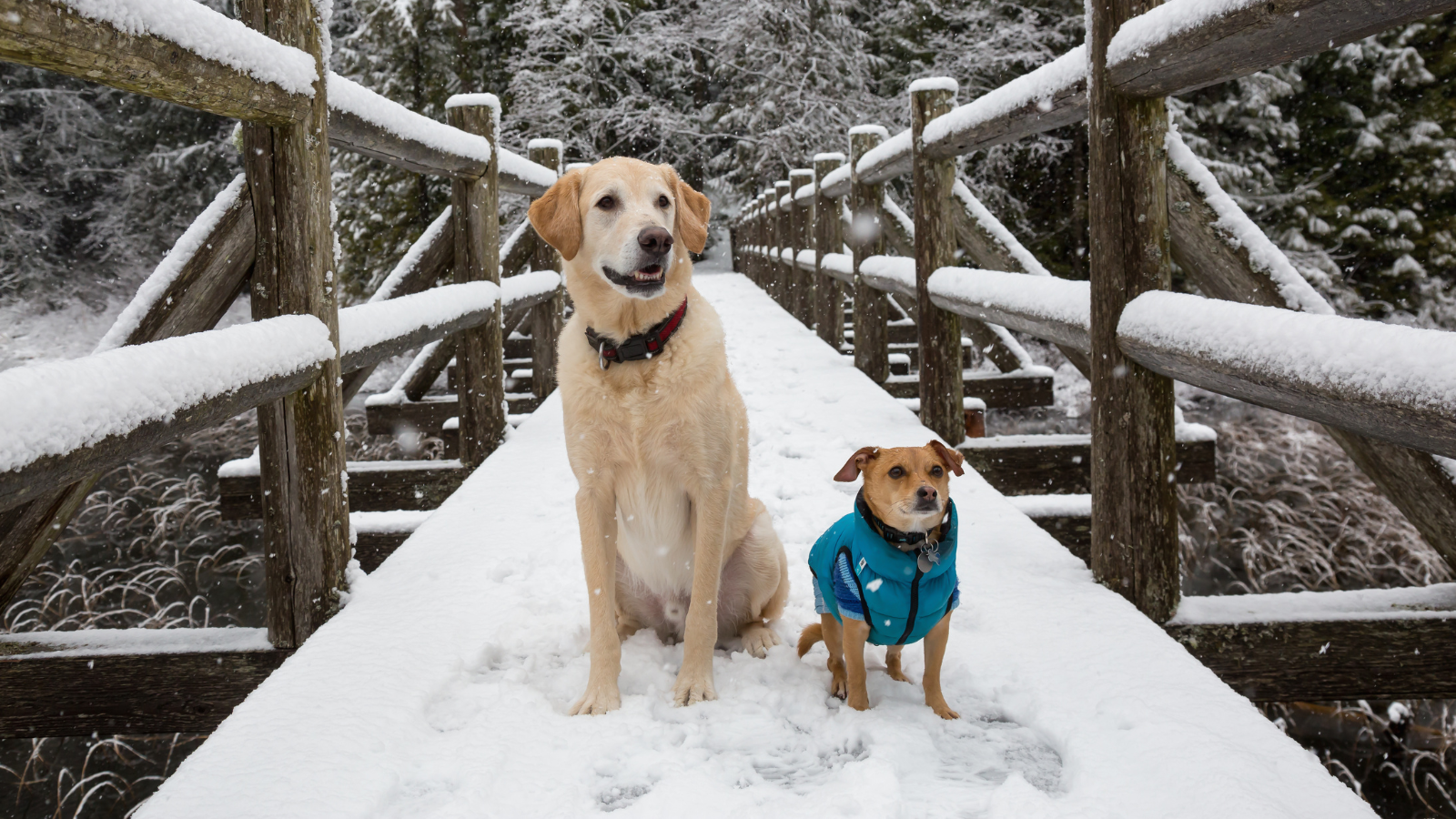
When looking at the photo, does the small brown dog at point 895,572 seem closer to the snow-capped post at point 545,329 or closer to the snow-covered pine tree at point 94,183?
the snow-capped post at point 545,329

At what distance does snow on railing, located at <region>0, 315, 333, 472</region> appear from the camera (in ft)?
4.49

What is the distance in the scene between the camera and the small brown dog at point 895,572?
6.26 ft

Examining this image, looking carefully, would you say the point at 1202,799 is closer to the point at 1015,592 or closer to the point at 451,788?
the point at 1015,592

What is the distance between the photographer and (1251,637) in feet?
8.02

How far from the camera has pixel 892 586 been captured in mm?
1892

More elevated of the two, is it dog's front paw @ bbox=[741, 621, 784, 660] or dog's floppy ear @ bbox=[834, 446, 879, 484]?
dog's floppy ear @ bbox=[834, 446, 879, 484]

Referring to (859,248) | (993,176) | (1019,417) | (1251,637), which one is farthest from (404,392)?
(993,176)

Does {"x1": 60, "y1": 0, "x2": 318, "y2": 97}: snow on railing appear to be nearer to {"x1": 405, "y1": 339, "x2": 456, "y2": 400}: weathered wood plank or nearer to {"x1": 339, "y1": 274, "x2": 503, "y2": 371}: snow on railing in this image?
{"x1": 339, "y1": 274, "x2": 503, "y2": 371}: snow on railing

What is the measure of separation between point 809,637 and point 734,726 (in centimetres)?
44

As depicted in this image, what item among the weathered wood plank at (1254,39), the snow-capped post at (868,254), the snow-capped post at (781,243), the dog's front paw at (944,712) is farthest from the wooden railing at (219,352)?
the snow-capped post at (781,243)

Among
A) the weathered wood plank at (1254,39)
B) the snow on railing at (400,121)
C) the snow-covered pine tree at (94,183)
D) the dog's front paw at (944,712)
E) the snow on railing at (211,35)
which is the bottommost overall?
the dog's front paw at (944,712)

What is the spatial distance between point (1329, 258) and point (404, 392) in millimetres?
12696

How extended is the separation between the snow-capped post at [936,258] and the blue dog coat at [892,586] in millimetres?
2607

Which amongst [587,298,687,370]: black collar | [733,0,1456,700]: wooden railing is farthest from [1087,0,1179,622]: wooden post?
[587,298,687,370]: black collar
